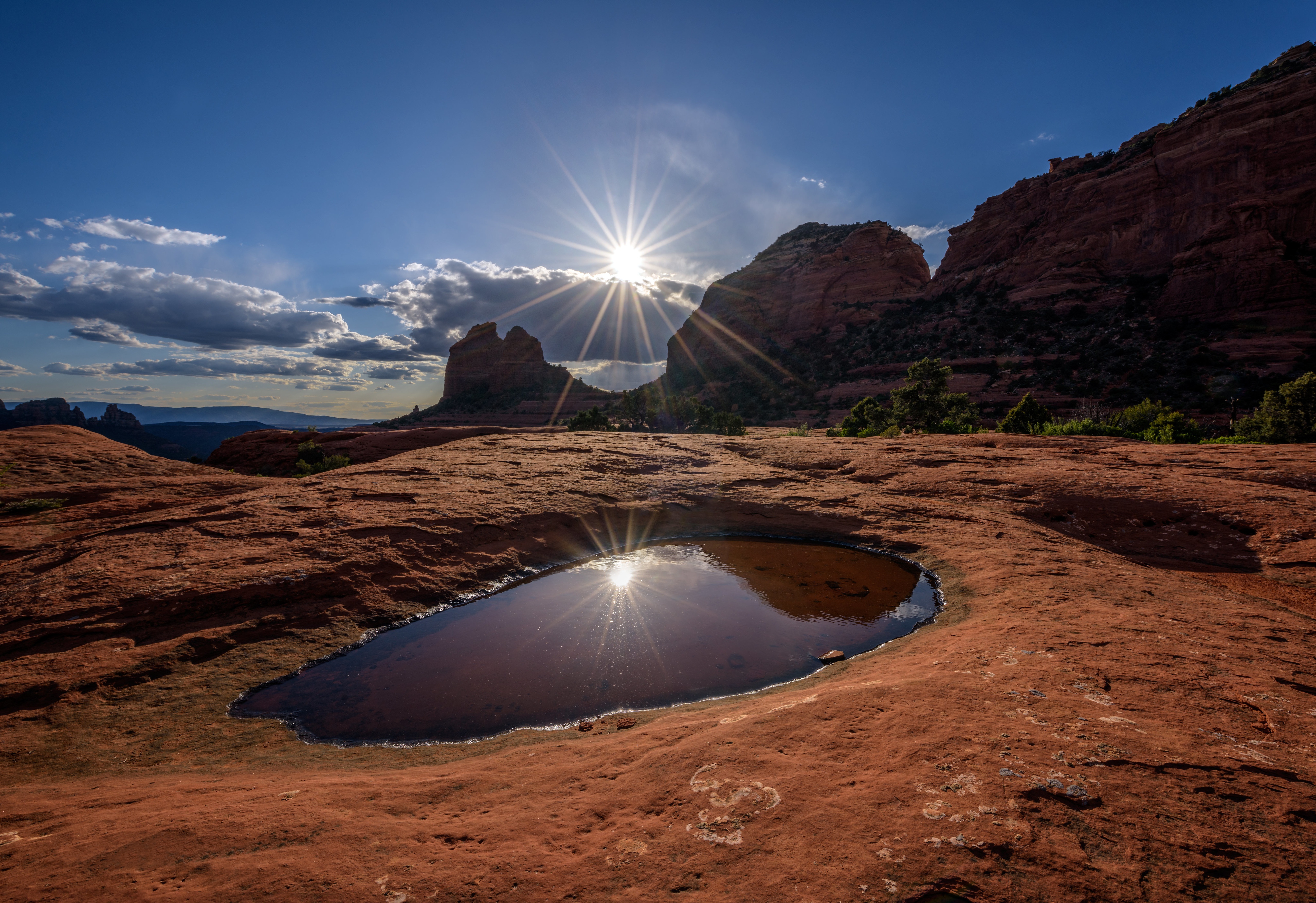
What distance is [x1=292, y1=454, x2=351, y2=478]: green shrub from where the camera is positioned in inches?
827

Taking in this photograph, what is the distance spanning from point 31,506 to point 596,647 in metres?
13.7

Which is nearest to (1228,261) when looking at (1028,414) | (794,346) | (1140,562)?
(1028,414)

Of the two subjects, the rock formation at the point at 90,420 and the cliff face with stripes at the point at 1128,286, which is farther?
the rock formation at the point at 90,420

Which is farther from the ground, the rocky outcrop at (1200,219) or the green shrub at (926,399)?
the rocky outcrop at (1200,219)

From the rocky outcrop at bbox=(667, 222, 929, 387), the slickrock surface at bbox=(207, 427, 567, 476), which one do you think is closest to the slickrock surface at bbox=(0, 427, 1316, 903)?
the slickrock surface at bbox=(207, 427, 567, 476)

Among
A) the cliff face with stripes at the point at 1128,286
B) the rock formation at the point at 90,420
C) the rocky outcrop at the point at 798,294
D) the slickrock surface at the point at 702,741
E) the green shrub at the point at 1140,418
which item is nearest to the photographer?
the slickrock surface at the point at 702,741

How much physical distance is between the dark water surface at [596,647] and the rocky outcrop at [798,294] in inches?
3407

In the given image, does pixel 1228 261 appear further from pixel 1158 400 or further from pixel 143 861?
pixel 143 861

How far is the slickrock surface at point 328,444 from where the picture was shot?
76.0 feet

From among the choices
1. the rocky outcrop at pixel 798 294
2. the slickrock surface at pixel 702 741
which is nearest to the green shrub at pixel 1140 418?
the slickrock surface at pixel 702 741

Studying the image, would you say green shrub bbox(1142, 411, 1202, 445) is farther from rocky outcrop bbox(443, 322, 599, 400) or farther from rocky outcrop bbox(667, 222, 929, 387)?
rocky outcrop bbox(443, 322, 599, 400)

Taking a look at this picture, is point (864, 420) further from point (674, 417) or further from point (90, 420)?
point (90, 420)

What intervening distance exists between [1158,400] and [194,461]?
240 ft

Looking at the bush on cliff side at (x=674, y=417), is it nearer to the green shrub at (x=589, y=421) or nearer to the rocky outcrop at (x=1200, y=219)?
the green shrub at (x=589, y=421)
